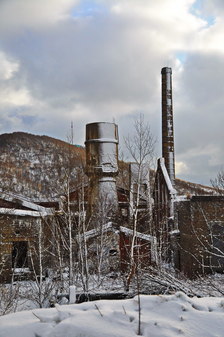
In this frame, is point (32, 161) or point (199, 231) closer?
point (199, 231)

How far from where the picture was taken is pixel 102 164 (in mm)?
24656

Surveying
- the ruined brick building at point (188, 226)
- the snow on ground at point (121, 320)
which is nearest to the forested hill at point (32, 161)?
the ruined brick building at point (188, 226)

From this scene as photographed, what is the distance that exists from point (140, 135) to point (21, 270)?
799cm

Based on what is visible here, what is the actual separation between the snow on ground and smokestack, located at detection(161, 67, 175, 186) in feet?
74.2

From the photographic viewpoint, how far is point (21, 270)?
19.6 m

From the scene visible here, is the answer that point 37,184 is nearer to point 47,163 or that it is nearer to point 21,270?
point 47,163

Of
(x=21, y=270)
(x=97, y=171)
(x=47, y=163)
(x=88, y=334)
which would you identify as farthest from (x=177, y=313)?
(x=47, y=163)

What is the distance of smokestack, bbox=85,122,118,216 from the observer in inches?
970

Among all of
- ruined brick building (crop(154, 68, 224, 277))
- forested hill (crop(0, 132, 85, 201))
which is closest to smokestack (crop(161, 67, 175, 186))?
ruined brick building (crop(154, 68, 224, 277))

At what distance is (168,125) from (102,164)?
6265 mm

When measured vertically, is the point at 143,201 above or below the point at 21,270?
above

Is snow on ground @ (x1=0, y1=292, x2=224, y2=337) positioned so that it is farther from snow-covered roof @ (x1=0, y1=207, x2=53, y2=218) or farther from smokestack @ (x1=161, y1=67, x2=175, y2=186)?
smokestack @ (x1=161, y1=67, x2=175, y2=186)

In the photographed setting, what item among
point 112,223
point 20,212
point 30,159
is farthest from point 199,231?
point 30,159

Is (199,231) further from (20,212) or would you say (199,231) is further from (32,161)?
(32,161)
